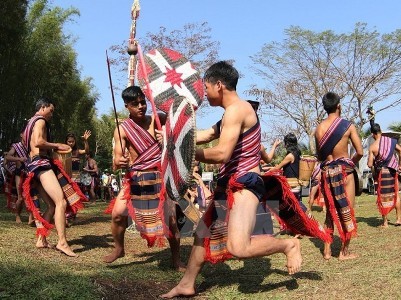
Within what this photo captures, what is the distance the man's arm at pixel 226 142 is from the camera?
3.81 m

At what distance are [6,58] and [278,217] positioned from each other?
17718 millimetres

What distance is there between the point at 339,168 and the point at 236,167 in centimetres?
211

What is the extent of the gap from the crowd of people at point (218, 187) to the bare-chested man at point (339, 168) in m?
0.01

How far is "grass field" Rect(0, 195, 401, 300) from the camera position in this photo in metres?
4.15

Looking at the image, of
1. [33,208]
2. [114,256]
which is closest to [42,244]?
[33,208]

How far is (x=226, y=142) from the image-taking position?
3867 mm

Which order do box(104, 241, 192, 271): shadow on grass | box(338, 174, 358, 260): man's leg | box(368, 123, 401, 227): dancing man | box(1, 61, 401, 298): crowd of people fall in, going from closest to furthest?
box(1, 61, 401, 298): crowd of people, box(104, 241, 192, 271): shadow on grass, box(338, 174, 358, 260): man's leg, box(368, 123, 401, 227): dancing man

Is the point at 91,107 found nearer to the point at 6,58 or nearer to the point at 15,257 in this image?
the point at 6,58

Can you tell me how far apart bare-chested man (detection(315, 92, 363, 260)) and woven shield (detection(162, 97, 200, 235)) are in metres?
2.42

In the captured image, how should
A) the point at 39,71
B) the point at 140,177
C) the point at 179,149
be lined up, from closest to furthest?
1. the point at 179,149
2. the point at 140,177
3. the point at 39,71

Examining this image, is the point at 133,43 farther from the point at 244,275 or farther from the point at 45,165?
the point at 244,275

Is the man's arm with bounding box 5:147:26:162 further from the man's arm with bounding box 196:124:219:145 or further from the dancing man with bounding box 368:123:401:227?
the dancing man with bounding box 368:123:401:227

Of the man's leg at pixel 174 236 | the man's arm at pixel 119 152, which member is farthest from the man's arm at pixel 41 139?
the man's leg at pixel 174 236

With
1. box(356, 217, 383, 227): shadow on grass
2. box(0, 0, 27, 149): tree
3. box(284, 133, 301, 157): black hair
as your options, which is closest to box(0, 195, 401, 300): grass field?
box(284, 133, 301, 157): black hair
